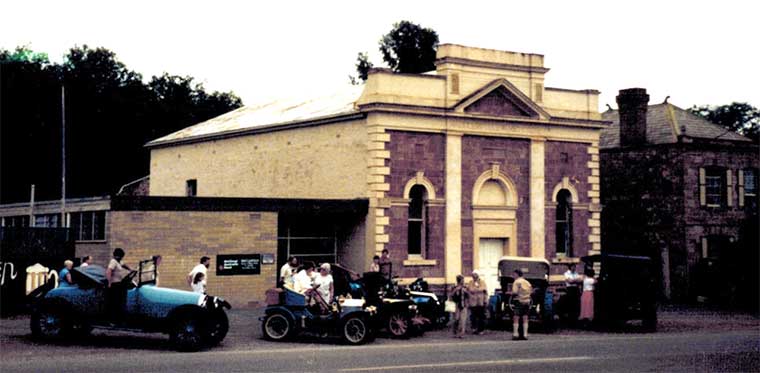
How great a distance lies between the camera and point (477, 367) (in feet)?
61.7

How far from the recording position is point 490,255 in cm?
3794

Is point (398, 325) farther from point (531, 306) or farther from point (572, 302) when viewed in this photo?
point (572, 302)

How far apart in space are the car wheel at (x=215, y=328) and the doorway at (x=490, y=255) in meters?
16.0

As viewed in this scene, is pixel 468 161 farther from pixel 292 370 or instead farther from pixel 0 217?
pixel 292 370

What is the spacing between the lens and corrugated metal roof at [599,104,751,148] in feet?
150

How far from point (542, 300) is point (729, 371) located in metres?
10.4

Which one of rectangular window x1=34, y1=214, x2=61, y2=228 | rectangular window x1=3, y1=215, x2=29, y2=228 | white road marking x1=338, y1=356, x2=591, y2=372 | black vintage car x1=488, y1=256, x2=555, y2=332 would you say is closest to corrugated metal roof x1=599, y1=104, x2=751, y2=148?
black vintage car x1=488, y1=256, x2=555, y2=332

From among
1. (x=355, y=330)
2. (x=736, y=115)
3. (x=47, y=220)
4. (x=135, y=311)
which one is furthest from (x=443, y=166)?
(x=736, y=115)

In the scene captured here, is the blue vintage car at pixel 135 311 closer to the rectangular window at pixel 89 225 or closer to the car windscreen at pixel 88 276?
the car windscreen at pixel 88 276

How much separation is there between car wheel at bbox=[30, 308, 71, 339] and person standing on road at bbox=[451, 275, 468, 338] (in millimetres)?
9148

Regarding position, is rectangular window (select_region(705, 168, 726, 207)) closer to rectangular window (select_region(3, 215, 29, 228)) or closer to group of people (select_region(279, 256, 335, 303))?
group of people (select_region(279, 256, 335, 303))

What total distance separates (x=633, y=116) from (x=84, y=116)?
110ft

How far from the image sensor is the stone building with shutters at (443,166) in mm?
35562

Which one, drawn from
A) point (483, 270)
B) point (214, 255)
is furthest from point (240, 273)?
point (483, 270)
